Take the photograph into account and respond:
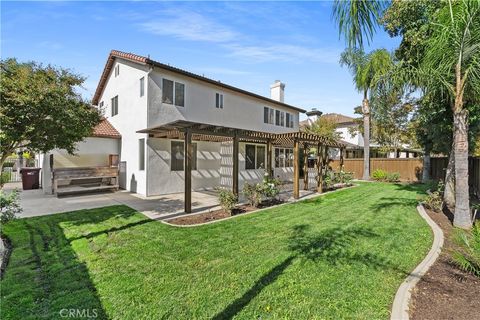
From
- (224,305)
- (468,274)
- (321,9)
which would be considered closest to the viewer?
(224,305)

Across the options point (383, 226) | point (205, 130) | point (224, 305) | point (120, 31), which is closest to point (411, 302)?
point (224, 305)

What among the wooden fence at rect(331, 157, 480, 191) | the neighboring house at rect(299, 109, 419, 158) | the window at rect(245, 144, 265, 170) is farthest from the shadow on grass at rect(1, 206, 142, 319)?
the neighboring house at rect(299, 109, 419, 158)

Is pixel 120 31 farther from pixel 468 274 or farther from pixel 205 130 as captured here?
pixel 468 274

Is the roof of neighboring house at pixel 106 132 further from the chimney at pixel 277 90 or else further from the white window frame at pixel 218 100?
the chimney at pixel 277 90

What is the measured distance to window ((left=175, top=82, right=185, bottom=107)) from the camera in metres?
13.6

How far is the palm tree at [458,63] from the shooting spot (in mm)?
5984

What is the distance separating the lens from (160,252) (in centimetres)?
534

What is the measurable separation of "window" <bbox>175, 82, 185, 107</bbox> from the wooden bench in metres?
4.96

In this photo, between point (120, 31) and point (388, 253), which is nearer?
point (388, 253)

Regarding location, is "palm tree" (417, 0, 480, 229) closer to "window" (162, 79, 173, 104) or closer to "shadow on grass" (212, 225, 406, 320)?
"shadow on grass" (212, 225, 406, 320)

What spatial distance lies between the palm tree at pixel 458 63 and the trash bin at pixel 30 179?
1956 cm

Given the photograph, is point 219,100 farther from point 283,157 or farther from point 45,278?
point 45,278

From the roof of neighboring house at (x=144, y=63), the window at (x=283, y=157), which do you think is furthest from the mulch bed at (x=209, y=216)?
the window at (x=283, y=157)

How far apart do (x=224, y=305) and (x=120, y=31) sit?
34.2 ft
